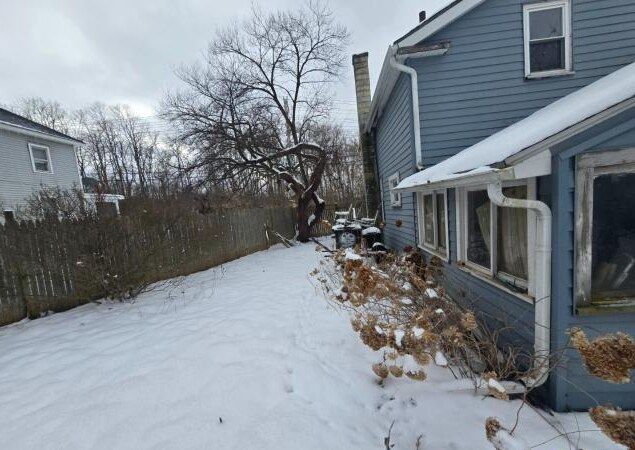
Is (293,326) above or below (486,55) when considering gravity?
below

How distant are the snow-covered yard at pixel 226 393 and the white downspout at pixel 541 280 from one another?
39cm

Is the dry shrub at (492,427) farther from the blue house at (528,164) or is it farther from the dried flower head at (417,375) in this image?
the blue house at (528,164)

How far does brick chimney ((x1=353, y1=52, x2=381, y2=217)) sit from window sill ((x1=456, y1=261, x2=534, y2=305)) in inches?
266

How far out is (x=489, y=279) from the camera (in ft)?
11.4

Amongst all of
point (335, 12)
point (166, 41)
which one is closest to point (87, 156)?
point (166, 41)

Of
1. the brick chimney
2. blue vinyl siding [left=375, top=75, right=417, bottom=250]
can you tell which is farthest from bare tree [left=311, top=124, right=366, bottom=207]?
blue vinyl siding [left=375, top=75, right=417, bottom=250]

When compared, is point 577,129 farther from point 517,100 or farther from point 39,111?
point 39,111

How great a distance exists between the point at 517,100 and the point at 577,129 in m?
3.78

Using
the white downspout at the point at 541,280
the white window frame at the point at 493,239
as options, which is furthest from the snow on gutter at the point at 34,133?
the white downspout at the point at 541,280

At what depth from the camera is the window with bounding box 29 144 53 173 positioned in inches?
533

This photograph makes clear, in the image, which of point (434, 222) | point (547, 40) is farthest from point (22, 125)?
point (547, 40)

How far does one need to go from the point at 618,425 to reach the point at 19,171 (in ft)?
60.8

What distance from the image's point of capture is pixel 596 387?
2.56 m

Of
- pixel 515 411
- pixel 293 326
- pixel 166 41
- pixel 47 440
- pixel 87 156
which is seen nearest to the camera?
pixel 47 440
